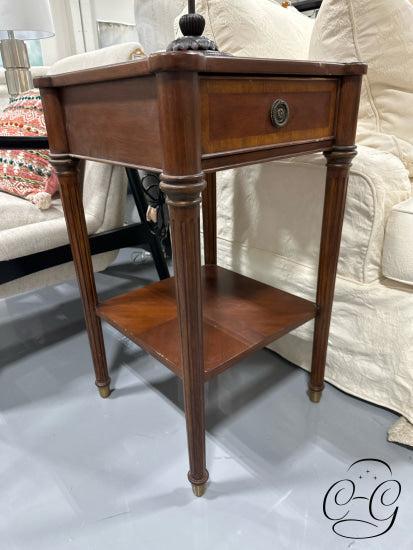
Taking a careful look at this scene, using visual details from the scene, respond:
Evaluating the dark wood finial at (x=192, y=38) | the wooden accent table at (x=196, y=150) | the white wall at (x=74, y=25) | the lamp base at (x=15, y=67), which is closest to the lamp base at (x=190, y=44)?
the dark wood finial at (x=192, y=38)

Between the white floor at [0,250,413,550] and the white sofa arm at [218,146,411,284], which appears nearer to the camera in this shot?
the white floor at [0,250,413,550]

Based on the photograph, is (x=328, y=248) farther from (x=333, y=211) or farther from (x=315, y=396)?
(x=315, y=396)

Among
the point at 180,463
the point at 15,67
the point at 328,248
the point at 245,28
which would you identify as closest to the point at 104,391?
the point at 180,463

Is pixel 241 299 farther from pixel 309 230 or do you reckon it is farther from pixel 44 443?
pixel 44 443

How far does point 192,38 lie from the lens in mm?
A: 584

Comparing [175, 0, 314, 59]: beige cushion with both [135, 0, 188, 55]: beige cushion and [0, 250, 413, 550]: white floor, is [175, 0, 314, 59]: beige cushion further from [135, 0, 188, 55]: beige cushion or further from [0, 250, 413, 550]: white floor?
[135, 0, 188, 55]: beige cushion

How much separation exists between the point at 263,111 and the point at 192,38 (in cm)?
16

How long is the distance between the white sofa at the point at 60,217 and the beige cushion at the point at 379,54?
1.62 ft

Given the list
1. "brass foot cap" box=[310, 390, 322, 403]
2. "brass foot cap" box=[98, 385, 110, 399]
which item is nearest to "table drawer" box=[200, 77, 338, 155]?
"brass foot cap" box=[310, 390, 322, 403]

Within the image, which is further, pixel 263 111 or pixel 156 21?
pixel 156 21

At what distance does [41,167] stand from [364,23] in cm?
92

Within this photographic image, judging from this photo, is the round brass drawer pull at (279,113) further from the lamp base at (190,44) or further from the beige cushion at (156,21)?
the beige cushion at (156,21)

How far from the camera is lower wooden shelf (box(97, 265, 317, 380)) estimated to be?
73 centimetres

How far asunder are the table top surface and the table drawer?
0.05 feet
